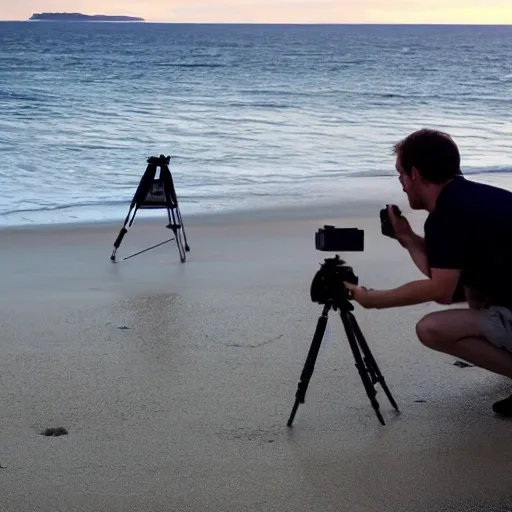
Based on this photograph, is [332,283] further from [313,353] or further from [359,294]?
[313,353]

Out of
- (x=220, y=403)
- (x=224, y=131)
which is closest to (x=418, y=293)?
(x=220, y=403)

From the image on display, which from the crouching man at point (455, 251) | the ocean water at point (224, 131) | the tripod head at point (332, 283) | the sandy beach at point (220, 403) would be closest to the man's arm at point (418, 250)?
the crouching man at point (455, 251)

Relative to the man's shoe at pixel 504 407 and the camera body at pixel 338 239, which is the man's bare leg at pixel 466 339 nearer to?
the man's shoe at pixel 504 407

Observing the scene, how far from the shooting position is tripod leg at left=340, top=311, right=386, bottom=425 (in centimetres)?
341

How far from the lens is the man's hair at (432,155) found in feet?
10.5

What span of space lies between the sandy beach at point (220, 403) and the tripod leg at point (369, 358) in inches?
4.1

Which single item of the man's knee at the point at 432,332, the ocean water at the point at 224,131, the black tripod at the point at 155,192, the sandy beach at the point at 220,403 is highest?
the man's knee at the point at 432,332

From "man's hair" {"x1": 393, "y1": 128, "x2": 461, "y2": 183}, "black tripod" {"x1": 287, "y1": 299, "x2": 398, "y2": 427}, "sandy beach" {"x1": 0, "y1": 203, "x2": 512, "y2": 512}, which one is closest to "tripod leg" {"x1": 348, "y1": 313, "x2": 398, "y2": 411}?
"black tripod" {"x1": 287, "y1": 299, "x2": 398, "y2": 427}

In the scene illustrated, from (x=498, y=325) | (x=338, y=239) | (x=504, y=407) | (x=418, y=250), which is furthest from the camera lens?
(x=504, y=407)

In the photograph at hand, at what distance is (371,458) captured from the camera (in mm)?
3350

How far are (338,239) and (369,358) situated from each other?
1.78ft

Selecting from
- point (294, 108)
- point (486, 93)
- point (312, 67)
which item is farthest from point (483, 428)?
point (312, 67)

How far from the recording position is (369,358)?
357 cm

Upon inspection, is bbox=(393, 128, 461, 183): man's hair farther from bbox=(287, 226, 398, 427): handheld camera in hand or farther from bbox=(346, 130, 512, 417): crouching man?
bbox=(287, 226, 398, 427): handheld camera in hand
